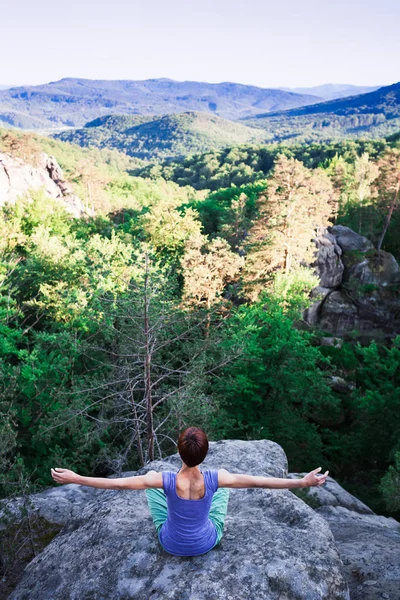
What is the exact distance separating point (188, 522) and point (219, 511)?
1.70 ft

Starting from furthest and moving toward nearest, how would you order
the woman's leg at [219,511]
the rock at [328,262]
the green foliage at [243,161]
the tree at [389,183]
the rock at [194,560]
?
1. the green foliage at [243,161]
2. the tree at [389,183]
3. the rock at [328,262]
4. the woman's leg at [219,511]
5. the rock at [194,560]

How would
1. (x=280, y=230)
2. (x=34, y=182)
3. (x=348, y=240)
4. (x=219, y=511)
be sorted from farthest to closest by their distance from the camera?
(x=34, y=182)
(x=348, y=240)
(x=280, y=230)
(x=219, y=511)

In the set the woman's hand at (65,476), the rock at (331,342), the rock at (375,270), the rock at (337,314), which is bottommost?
the rock at (337,314)

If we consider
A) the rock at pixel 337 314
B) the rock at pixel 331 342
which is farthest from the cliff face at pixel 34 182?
the rock at pixel 331 342

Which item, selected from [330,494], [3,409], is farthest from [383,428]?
[3,409]

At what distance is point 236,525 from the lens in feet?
17.5

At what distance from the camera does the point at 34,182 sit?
5100 centimetres

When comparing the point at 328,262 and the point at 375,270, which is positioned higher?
the point at 328,262

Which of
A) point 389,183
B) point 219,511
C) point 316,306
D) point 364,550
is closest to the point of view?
point 219,511

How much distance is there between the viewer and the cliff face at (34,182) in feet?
145

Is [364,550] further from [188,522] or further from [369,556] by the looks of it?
[188,522]

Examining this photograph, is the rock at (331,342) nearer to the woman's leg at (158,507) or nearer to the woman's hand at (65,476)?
the woman's leg at (158,507)

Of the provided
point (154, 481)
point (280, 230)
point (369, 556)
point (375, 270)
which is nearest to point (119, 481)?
point (154, 481)

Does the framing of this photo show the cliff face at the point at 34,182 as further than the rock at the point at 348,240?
Yes
